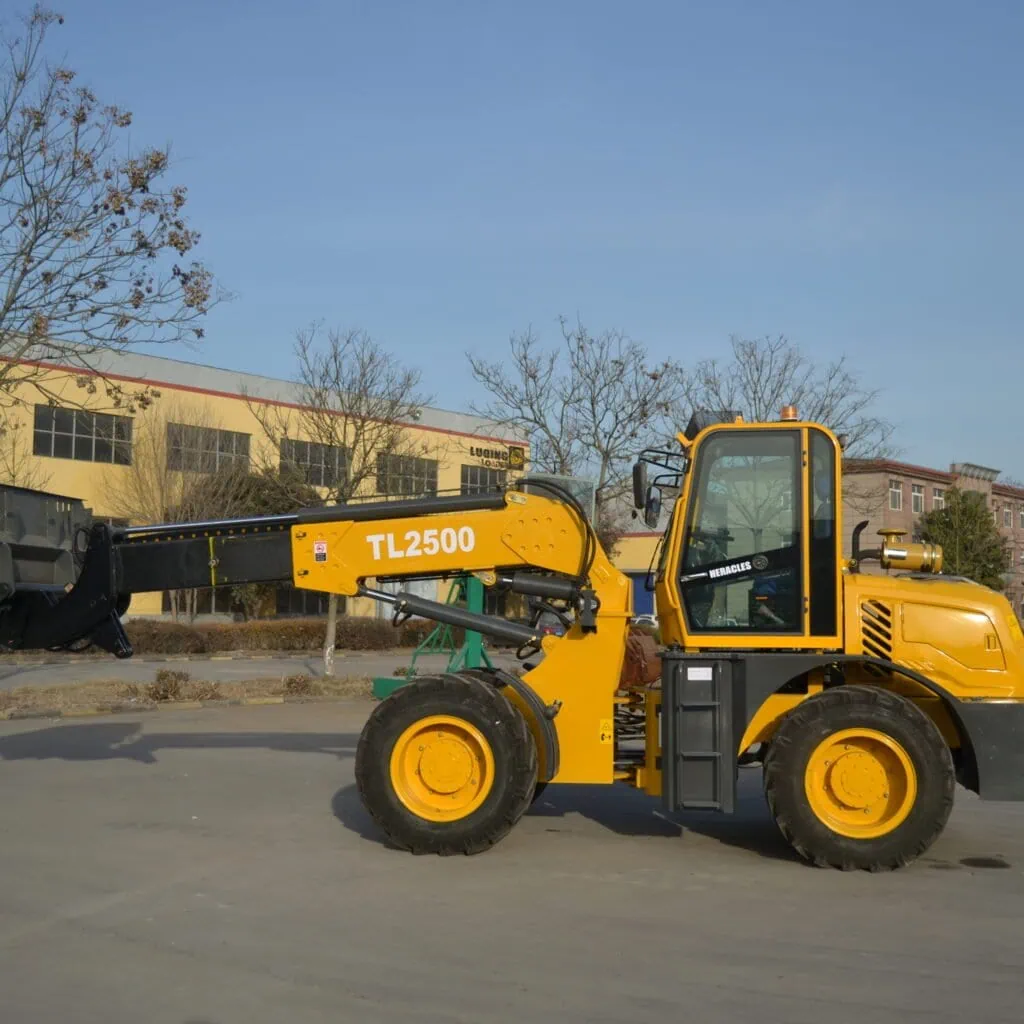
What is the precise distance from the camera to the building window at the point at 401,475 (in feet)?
Answer: 103

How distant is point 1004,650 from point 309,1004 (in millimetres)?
5630

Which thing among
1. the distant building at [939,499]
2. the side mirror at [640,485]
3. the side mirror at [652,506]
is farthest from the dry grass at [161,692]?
the distant building at [939,499]

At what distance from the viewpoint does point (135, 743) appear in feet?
50.4

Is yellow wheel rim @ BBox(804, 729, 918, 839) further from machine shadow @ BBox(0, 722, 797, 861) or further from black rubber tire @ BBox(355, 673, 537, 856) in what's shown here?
black rubber tire @ BBox(355, 673, 537, 856)

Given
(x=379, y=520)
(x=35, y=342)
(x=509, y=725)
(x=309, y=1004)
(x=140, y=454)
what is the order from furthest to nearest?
1. (x=140, y=454)
2. (x=35, y=342)
3. (x=379, y=520)
4. (x=509, y=725)
5. (x=309, y=1004)

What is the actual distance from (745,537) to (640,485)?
84 cm

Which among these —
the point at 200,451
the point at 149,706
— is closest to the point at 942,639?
the point at 149,706

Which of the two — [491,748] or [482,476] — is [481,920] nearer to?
[491,748]

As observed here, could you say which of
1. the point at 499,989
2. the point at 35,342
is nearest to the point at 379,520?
the point at 499,989

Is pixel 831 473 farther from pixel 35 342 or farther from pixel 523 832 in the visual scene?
pixel 35 342

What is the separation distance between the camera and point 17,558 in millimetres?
10141

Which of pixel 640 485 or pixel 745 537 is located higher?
pixel 640 485

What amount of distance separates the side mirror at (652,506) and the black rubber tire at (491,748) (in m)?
1.71

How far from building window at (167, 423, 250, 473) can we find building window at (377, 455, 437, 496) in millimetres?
10422
